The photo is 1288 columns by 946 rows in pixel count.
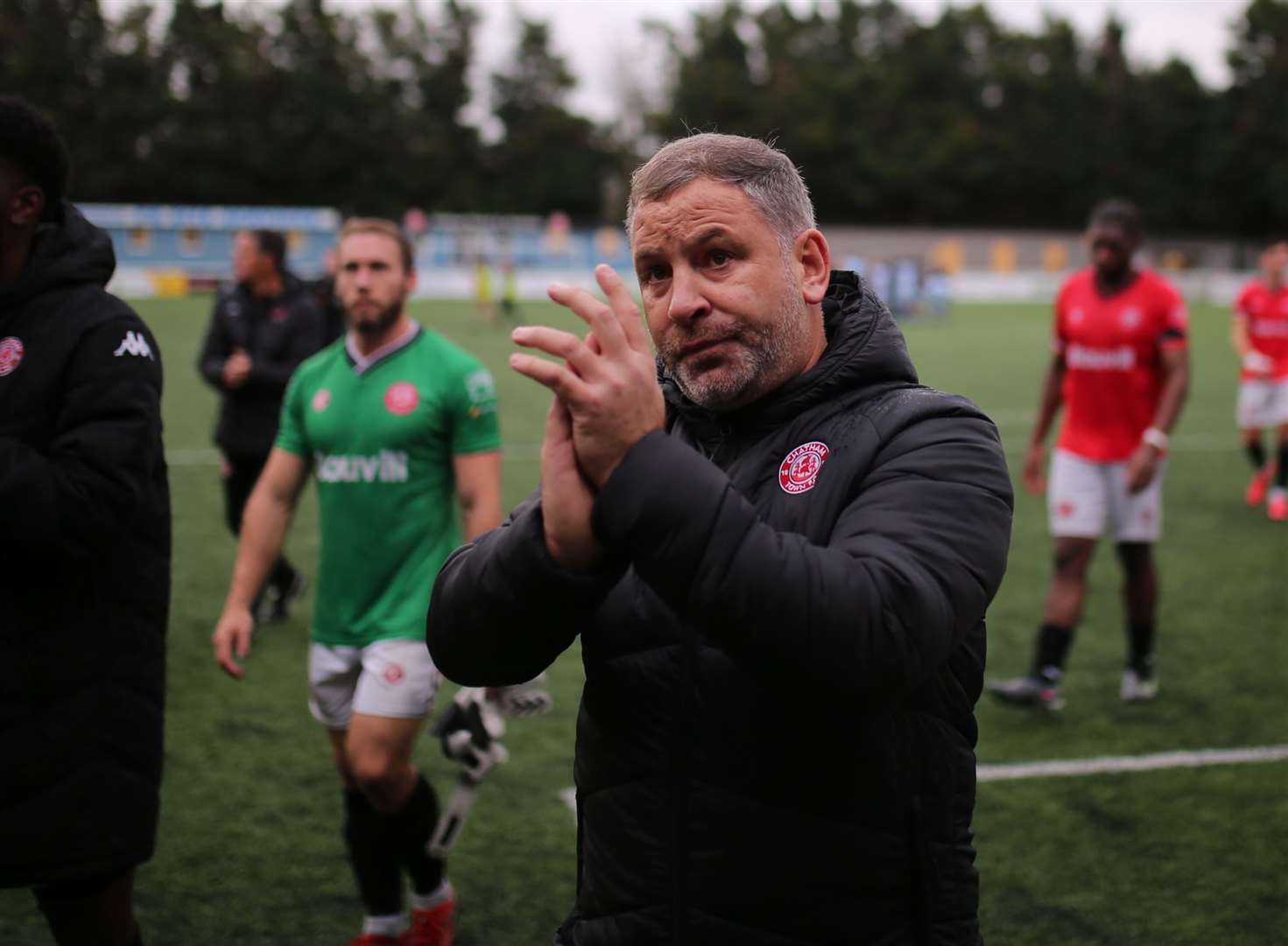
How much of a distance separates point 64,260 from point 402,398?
1606mm

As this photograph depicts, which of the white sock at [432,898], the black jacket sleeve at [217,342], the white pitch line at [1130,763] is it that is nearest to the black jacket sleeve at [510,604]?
the white sock at [432,898]

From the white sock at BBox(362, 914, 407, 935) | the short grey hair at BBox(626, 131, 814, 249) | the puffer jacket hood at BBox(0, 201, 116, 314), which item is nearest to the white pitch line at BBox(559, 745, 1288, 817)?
the white sock at BBox(362, 914, 407, 935)

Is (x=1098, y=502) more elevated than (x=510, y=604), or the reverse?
(x=510, y=604)

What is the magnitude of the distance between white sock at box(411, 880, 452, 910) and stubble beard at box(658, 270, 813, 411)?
278 cm

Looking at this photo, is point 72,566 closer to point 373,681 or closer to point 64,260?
point 64,260

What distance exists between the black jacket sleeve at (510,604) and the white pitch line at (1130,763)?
12.4ft

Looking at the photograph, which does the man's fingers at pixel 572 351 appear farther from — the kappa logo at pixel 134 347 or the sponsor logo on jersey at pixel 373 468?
the sponsor logo on jersey at pixel 373 468

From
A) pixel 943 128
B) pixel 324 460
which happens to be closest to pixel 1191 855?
pixel 324 460

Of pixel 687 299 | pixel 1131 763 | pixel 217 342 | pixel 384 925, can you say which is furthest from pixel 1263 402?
pixel 687 299

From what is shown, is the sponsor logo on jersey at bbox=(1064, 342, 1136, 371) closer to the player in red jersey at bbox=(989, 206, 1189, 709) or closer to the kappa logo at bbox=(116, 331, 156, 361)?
the player in red jersey at bbox=(989, 206, 1189, 709)

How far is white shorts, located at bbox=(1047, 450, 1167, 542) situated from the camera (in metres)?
6.40

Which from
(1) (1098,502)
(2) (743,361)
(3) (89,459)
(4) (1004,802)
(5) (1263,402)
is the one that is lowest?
Answer: (4) (1004,802)

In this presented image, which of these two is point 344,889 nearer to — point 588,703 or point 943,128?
point 588,703

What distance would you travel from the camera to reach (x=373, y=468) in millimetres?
4328
